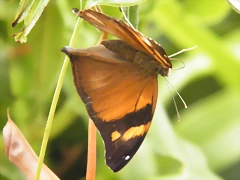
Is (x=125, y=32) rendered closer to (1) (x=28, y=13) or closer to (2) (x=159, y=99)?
(1) (x=28, y=13)

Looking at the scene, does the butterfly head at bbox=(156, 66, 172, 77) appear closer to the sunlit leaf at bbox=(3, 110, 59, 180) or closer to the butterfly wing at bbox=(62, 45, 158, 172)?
the butterfly wing at bbox=(62, 45, 158, 172)

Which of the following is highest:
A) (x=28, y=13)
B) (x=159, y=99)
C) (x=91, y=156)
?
(x=28, y=13)

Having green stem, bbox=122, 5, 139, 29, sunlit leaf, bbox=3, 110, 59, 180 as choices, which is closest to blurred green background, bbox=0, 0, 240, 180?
green stem, bbox=122, 5, 139, 29

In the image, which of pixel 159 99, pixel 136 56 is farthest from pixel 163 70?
pixel 159 99

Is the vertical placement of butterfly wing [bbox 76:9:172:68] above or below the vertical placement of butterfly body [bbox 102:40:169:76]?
above

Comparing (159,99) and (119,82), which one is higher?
(119,82)

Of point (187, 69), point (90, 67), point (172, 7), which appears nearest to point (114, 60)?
point (90, 67)

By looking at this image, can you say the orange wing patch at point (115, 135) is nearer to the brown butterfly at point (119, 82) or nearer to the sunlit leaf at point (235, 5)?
the brown butterfly at point (119, 82)

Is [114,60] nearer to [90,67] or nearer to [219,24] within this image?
[90,67]
